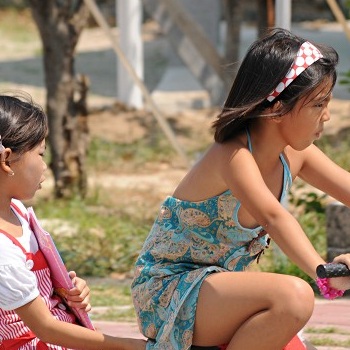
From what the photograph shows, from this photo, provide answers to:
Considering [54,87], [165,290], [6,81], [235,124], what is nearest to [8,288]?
[165,290]

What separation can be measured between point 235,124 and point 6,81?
454 inches

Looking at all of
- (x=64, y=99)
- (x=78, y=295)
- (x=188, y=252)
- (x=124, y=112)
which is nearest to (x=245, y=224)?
(x=188, y=252)

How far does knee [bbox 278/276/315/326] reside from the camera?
2.89 meters

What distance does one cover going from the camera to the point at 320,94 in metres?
3.07

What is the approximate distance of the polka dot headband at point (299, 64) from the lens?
3045 millimetres

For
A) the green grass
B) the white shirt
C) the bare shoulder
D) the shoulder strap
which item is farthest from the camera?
the green grass

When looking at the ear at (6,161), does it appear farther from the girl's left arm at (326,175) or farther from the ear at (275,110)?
the girl's left arm at (326,175)

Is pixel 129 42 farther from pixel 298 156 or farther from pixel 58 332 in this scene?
pixel 58 332

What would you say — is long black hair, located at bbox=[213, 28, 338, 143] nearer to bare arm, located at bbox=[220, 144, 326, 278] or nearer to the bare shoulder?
bare arm, located at bbox=[220, 144, 326, 278]

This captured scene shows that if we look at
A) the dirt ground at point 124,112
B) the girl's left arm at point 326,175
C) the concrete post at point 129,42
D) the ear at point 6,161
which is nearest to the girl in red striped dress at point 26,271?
the ear at point 6,161

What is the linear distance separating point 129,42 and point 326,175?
854 centimetres

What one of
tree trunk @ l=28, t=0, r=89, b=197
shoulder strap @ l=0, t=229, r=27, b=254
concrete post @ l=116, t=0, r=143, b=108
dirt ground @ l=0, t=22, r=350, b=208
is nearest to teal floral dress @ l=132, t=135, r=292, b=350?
shoulder strap @ l=0, t=229, r=27, b=254

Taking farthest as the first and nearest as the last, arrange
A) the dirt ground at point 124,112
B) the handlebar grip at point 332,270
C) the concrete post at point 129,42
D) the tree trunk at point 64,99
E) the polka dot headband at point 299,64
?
the concrete post at point 129,42, the dirt ground at point 124,112, the tree trunk at point 64,99, the polka dot headband at point 299,64, the handlebar grip at point 332,270

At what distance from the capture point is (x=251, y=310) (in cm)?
296
